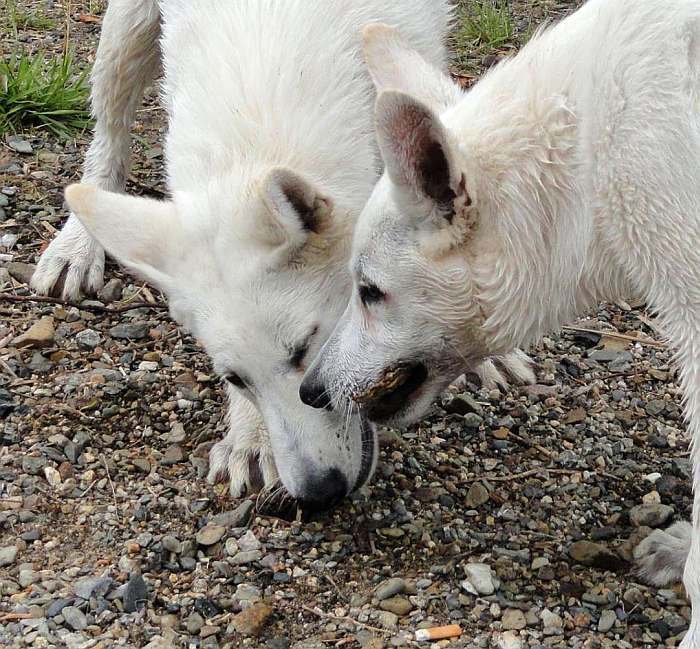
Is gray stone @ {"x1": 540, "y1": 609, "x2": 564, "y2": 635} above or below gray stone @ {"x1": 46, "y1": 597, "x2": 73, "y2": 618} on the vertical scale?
above

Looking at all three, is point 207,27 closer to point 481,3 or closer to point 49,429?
point 49,429

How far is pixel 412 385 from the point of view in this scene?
127 inches

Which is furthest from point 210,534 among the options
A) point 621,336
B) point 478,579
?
point 621,336

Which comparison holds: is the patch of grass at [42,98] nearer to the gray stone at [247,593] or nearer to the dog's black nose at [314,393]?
the dog's black nose at [314,393]

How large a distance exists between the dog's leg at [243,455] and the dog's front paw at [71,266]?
1.29m

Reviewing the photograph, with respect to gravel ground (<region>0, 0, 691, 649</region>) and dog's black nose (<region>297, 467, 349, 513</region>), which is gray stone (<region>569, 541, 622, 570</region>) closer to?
gravel ground (<region>0, 0, 691, 649</region>)

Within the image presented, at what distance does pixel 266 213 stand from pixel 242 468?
99 cm

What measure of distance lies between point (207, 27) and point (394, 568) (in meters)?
1.90

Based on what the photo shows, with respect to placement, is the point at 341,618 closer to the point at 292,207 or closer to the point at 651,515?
the point at 651,515

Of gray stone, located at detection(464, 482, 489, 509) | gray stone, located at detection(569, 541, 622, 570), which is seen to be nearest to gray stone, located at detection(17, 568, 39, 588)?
gray stone, located at detection(464, 482, 489, 509)

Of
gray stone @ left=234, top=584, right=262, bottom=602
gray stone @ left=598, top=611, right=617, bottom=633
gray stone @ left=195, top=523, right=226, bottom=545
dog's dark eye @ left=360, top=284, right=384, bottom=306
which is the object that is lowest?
gray stone @ left=195, top=523, right=226, bottom=545

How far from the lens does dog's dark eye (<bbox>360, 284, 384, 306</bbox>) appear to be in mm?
3082

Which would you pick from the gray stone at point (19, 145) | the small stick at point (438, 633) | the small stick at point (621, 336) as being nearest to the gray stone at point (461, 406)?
the small stick at point (621, 336)

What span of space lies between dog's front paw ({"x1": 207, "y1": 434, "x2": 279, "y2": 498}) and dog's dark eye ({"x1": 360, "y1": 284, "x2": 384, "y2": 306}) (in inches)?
37.0
